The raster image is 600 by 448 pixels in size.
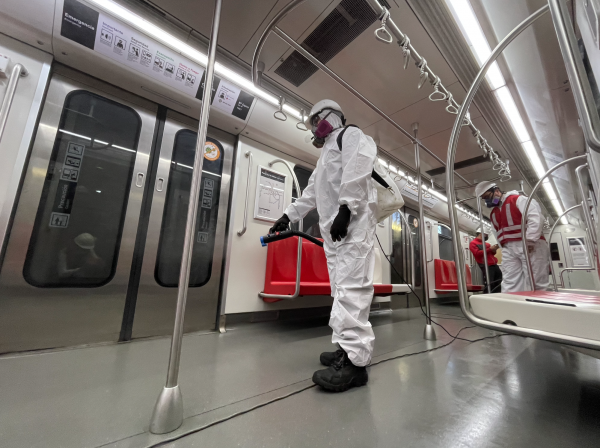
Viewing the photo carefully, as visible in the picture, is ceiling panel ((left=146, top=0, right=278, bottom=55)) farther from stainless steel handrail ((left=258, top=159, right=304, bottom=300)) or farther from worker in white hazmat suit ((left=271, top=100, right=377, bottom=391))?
stainless steel handrail ((left=258, top=159, right=304, bottom=300))

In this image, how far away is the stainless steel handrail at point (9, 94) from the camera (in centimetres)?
146

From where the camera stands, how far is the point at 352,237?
1.35m

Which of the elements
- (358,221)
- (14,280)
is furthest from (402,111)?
(14,280)

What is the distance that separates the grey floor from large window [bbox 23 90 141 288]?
0.53m

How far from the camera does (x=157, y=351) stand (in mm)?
1631

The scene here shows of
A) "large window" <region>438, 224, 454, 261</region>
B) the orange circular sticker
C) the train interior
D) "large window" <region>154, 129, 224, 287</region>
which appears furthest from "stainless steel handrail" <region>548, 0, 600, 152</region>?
"large window" <region>438, 224, 454, 261</region>

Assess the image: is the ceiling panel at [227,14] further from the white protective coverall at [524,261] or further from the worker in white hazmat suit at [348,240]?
the white protective coverall at [524,261]

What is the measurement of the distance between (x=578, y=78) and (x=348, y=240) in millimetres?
965

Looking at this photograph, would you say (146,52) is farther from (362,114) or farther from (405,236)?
(405,236)

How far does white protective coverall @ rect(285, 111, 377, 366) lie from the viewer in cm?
122

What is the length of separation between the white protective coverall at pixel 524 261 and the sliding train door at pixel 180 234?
314 centimetres

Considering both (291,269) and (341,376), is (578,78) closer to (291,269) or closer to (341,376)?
(341,376)

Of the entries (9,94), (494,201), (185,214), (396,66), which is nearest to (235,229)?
(185,214)

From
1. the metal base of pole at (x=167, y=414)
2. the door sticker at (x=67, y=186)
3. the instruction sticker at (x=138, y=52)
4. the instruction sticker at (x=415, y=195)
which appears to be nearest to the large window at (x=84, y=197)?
the door sticker at (x=67, y=186)
